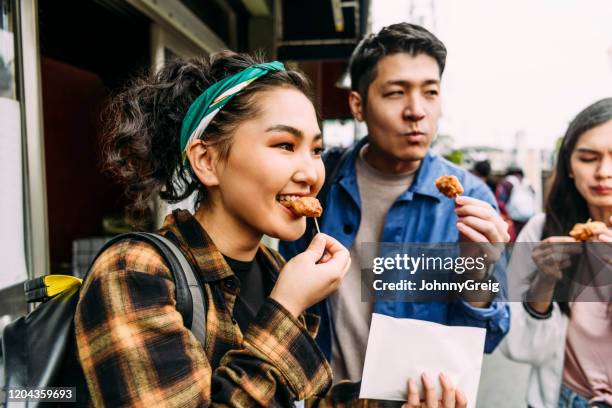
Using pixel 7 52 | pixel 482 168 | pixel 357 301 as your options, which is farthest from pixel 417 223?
pixel 482 168

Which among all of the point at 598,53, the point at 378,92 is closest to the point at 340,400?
the point at 378,92

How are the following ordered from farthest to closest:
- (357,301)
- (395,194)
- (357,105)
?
(357,105), (395,194), (357,301)

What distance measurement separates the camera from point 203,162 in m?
1.50

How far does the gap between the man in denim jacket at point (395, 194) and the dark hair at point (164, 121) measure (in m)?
0.50

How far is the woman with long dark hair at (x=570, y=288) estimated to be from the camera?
168 cm

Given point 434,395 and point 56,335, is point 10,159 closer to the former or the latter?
point 56,335

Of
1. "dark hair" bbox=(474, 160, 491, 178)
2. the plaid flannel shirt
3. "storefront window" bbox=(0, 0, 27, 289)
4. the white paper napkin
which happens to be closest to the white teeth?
the plaid flannel shirt

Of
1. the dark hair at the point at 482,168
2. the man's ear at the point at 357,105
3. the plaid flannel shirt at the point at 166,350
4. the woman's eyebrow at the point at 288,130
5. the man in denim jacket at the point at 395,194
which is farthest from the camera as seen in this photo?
the dark hair at the point at 482,168

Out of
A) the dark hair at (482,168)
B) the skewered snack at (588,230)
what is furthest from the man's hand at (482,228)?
the dark hair at (482,168)

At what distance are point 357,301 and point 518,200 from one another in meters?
1.46

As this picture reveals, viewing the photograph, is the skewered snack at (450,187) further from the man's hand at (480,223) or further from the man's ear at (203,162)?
the man's ear at (203,162)

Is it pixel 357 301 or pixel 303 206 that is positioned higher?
pixel 303 206

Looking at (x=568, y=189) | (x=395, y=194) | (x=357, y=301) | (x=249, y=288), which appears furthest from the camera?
(x=395, y=194)

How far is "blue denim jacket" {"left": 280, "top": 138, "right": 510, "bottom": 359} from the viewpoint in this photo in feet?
5.90
